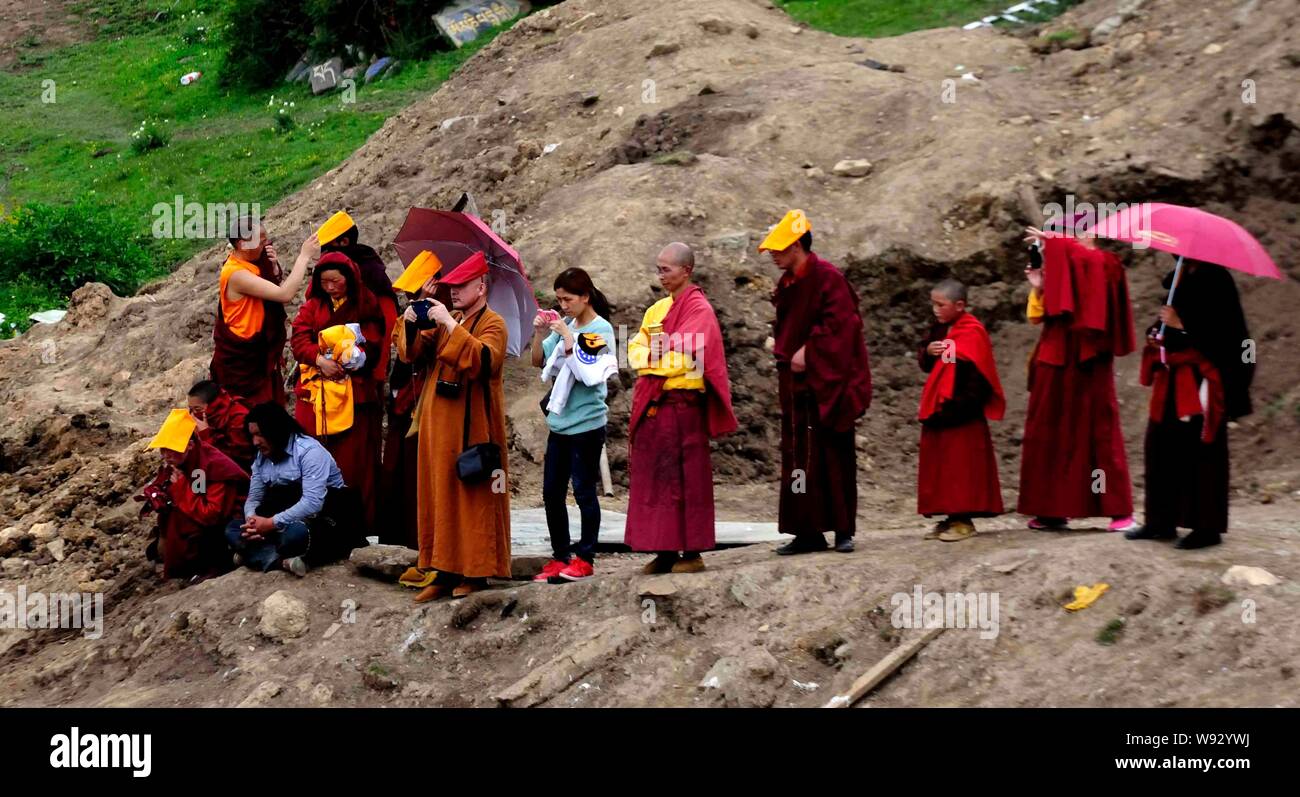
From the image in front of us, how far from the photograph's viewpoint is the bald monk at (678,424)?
7590mm

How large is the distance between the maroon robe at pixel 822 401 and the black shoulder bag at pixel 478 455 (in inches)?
56.3

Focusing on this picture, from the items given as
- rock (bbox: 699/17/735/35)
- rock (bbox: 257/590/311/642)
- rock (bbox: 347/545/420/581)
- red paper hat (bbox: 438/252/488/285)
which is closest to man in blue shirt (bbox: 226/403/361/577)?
rock (bbox: 347/545/420/581)

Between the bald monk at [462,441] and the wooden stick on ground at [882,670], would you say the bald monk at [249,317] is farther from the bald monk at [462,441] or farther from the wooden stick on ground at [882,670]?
the wooden stick on ground at [882,670]

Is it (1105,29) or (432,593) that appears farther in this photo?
(1105,29)

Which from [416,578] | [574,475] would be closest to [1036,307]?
[574,475]

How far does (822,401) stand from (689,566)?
104cm

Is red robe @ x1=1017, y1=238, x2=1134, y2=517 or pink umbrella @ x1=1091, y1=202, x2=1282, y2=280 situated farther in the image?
red robe @ x1=1017, y1=238, x2=1134, y2=517

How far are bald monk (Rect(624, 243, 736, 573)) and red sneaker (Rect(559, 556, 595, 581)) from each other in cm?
35

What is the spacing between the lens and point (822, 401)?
25.3ft

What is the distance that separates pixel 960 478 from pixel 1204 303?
1.46 metres

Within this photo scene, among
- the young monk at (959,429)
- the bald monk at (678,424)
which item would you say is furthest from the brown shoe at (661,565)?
the young monk at (959,429)

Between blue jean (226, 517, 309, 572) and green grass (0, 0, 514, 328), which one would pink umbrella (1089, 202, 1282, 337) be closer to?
blue jean (226, 517, 309, 572)

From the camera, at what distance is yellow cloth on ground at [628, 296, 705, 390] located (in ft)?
25.0

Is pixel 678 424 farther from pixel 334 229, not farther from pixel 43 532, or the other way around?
pixel 43 532
